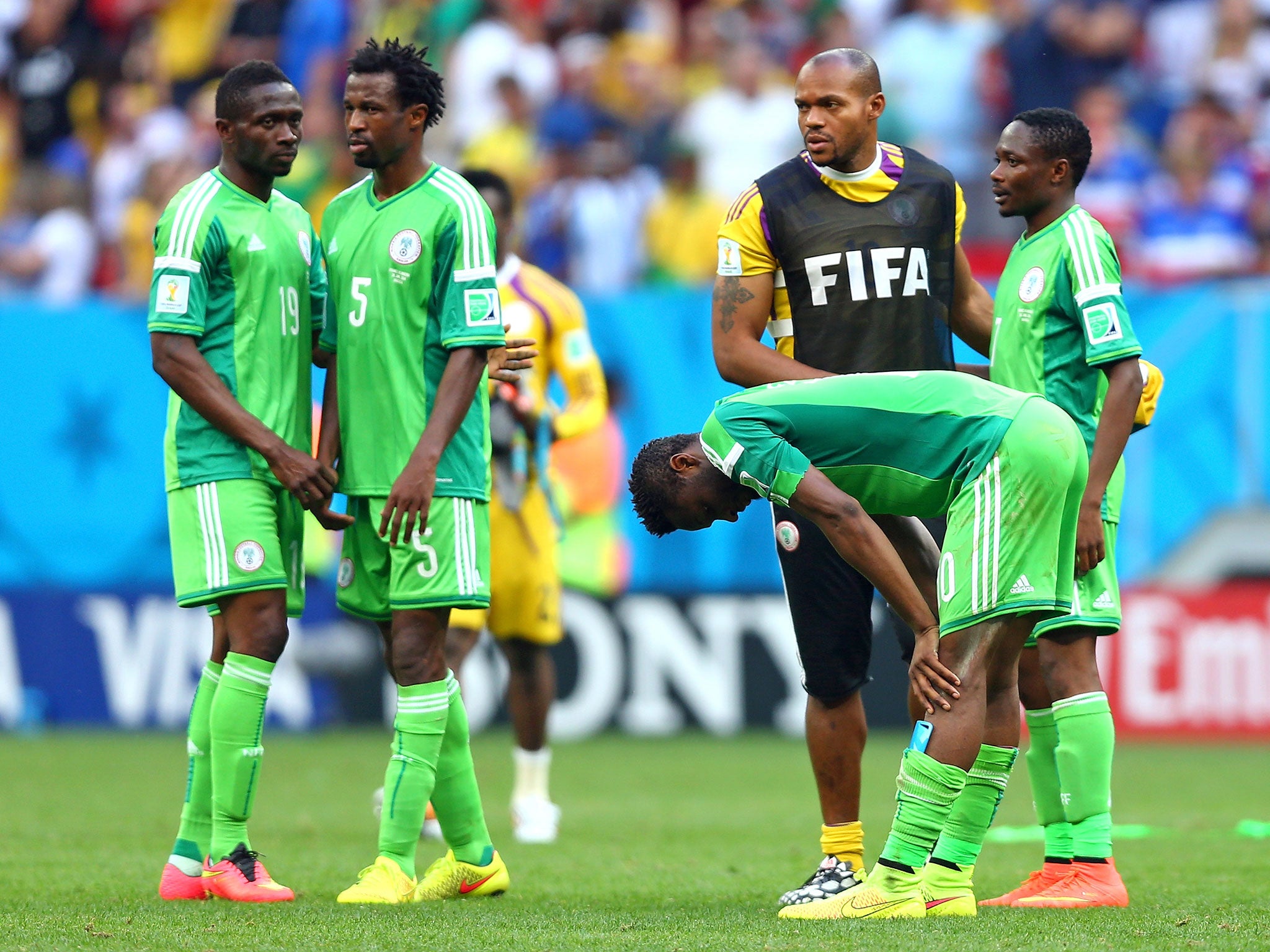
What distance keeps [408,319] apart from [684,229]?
354 inches

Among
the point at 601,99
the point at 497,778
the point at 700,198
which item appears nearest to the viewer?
the point at 497,778

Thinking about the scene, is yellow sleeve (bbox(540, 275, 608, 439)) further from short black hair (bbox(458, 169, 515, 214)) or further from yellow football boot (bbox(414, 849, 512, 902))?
yellow football boot (bbox(414, 849, 512, 902))

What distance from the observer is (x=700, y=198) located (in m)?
14.7

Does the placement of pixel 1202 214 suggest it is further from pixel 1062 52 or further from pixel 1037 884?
pixel 1037 884

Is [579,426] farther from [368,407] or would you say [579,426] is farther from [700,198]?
[700,198]

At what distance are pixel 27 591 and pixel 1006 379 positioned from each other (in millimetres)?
9148

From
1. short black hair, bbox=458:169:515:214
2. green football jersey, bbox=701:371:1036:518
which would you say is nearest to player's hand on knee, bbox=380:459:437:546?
green football jersey, bbox=701:371:1036:518

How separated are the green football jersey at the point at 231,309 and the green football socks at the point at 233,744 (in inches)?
24.2

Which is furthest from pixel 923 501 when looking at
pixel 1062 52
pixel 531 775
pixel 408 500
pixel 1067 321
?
pixel 1062 52

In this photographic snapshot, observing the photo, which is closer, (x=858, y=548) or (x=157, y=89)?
(x=858, y=548)

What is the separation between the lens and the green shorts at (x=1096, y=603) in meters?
5.86

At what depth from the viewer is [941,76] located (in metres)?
15.6

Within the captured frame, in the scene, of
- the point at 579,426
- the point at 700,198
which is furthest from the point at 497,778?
the point at 700,198

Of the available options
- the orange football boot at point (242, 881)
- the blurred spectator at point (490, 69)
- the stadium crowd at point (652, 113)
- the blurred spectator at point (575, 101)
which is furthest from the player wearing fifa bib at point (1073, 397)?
the blurred spectator at point (490, 69)
